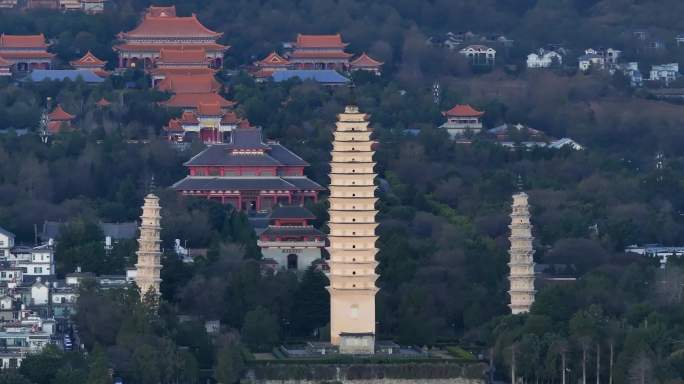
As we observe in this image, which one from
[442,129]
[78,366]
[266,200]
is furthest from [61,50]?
[78,366]

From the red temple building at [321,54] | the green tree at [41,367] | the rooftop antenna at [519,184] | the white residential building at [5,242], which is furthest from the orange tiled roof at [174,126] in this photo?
the green tree at [41,367]

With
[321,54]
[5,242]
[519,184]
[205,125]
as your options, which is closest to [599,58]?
[321,54]

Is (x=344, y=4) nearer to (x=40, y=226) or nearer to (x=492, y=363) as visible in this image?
(x=40, y=226)

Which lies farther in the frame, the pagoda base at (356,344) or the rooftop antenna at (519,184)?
the rooftop antenna at (519,184)

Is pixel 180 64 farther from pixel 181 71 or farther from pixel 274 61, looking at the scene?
pixel 274 61

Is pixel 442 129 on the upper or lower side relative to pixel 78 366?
upper

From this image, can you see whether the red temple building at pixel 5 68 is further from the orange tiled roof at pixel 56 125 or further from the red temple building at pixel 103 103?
the orange tiled roof at pixel 56 125

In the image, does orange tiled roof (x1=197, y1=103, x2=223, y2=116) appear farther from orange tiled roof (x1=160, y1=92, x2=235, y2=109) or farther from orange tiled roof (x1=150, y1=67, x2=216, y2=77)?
orange tiled roof (x1=150, y1=67, x2=216, y2=77)
